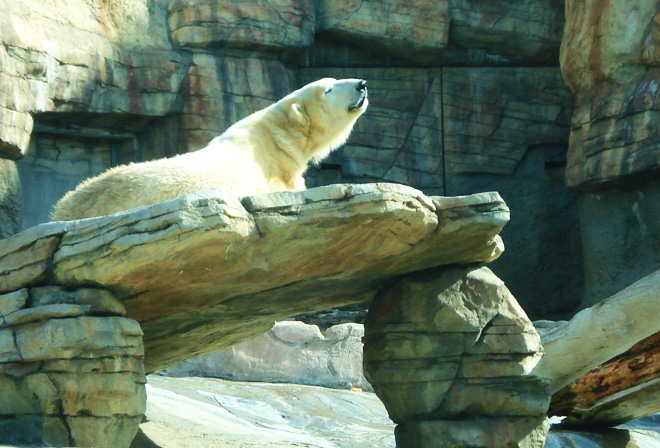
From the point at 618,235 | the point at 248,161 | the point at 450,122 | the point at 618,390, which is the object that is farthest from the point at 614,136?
the point at 248,161

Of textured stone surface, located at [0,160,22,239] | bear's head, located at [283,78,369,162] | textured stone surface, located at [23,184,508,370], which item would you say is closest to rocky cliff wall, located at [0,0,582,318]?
textured stone surface, located at [0,160,22,239]

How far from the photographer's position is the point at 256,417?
6145 millimetres

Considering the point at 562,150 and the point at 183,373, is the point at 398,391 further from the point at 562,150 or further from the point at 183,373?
the point at 562,150

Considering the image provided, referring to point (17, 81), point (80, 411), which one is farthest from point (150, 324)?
point (17, 81)

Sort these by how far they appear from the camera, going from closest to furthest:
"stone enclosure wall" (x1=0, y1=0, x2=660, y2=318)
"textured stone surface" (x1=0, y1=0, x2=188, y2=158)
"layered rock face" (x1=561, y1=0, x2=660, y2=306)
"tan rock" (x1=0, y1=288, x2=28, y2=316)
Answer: "tan rock" (x1=0, y1=288, x2=28, y2=316), "textured stone surface" (x1=0, y1=0, x2=188, y2=158), "stone enclosure wall" (x1=0, y1=0, x2=660, y2=318), "layered rock face" (x1=561, y1=0, x2=660, y2=306)

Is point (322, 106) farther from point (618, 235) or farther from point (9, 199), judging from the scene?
point (618, 235)

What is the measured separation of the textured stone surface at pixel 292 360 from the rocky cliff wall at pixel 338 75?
2556 millimetres

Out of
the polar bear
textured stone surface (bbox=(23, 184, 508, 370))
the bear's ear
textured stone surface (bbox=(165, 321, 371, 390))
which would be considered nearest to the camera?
textured stone surface (bbox=(23, 184, 508, 370))

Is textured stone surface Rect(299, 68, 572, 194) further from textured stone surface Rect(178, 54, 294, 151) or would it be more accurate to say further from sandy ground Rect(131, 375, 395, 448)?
sandy ground Rect(131, 375, 395, 448)

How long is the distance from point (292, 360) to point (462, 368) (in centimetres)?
335

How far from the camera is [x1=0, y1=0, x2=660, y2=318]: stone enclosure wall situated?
8742 mm

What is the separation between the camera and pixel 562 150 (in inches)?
439

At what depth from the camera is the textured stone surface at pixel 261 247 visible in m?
3.36

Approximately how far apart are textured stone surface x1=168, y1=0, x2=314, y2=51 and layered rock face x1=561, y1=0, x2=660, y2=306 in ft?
10.3
